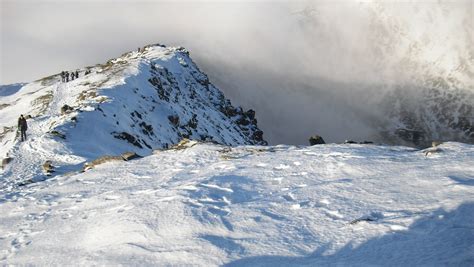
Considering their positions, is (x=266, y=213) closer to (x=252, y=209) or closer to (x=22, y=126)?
(x=252, y=209)

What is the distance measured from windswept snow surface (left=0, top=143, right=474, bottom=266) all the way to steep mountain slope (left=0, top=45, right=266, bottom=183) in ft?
46.9

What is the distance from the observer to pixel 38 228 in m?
17.2

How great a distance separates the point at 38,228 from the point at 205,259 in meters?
7.58

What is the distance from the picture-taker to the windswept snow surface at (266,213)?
12727 millimetres

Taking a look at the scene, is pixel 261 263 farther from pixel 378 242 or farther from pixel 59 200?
pixel 59 200

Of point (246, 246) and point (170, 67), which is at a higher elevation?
point (170, 67)

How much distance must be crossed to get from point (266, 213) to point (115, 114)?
1471 inches

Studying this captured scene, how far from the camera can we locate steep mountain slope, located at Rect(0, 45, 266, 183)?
3756cm

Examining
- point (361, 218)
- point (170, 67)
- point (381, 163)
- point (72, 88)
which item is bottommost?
point (361, 218)

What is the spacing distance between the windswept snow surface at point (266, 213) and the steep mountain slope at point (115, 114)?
14.3 m

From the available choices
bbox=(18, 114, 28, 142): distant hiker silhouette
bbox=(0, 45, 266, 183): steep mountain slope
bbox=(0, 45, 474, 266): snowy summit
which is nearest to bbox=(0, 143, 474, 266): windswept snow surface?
bbox=(0, 45, 474, 266): snowy summit

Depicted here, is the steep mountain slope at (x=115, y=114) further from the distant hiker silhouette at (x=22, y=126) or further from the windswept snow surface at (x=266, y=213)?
the windswept snow surface at (x=266, y=213)

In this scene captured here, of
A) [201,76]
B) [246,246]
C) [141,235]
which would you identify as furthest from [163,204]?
[201,76]

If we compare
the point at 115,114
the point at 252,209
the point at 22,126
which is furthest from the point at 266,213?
the point at 115,114
